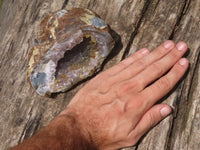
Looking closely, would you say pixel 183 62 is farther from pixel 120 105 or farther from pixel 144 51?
pixel 120 105

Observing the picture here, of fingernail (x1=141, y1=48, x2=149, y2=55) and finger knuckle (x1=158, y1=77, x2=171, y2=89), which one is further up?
fingernail (x1=141, y1=48, x2=149, y2=55)

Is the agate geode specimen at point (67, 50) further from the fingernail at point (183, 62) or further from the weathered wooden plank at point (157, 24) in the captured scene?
the fingernail at point (183, 62)

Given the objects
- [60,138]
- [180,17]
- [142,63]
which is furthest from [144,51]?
[60,138]

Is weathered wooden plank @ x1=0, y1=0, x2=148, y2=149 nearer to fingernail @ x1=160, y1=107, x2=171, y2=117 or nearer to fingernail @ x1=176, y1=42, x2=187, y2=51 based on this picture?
fingernail @ x1=176, y1=42, x2=187, y2=51

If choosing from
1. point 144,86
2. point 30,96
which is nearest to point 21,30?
point 30,96

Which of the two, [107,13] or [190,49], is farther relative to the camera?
[107,13]

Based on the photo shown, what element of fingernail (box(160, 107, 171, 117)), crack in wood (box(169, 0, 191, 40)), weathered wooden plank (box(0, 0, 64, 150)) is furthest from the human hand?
weathered wooden plank (box(0, 0, 64, 150))

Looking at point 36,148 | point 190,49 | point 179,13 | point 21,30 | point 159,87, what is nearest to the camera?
point 36,148

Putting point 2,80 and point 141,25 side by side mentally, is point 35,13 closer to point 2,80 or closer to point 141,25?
point 2,80
